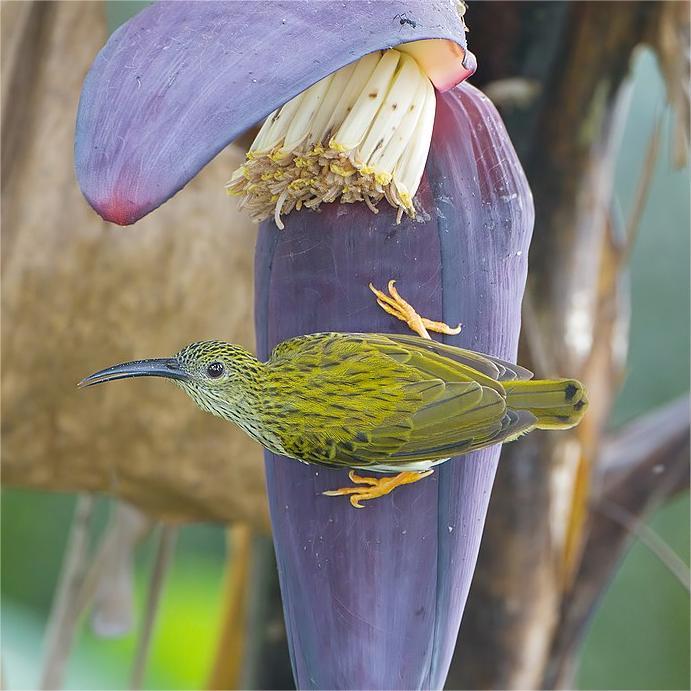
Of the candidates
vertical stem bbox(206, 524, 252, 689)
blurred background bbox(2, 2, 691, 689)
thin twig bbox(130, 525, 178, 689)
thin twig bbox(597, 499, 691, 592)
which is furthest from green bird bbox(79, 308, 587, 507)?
blurred background bbox(2, 2, 691, 689)

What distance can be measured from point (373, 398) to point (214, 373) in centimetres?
8

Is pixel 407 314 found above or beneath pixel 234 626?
above

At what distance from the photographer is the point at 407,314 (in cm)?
45

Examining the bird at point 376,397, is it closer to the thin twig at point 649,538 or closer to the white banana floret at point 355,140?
the white banana floret at point 355,140

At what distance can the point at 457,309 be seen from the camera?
0.45m

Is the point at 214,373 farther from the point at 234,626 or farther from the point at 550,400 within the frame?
the point at 234,626

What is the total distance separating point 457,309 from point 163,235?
0.41 meters

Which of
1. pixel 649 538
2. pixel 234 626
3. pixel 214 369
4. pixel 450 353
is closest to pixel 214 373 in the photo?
pixel 214 369

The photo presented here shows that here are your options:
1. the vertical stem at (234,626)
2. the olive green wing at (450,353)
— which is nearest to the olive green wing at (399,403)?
the olive green wing at (450,353)

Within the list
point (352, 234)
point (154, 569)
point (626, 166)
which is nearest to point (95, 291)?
point (154, 569)

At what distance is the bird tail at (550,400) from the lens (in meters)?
0.48

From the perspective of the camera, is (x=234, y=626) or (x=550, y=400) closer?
(x=550, y=400)

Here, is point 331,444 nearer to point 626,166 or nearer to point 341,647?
point 341,647

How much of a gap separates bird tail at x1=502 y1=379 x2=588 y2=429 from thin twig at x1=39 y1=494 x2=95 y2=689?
1.86ft
